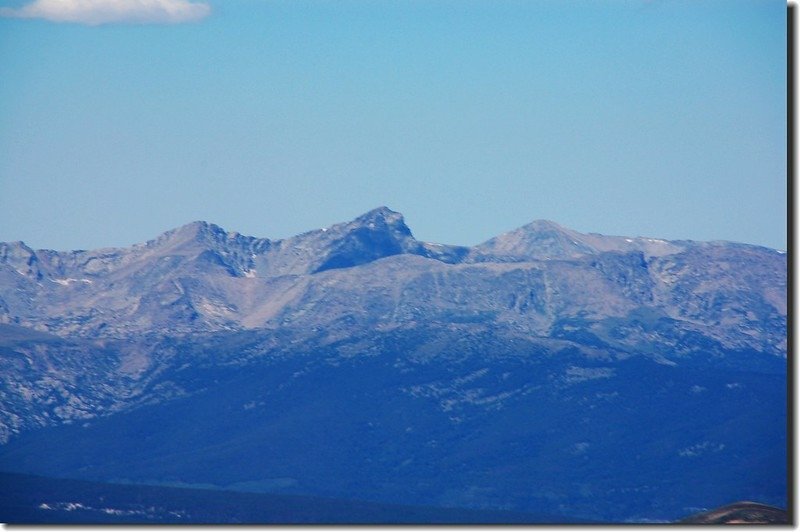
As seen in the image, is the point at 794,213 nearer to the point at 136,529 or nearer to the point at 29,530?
A: the point at 136,529

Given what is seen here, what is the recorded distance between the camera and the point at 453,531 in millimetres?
147625

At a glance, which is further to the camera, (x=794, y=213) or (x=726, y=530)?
(x=726, y=530)

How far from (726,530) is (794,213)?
36591mm

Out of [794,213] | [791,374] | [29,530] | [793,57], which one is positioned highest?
[793,57]

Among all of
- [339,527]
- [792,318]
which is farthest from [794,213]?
[339,527]

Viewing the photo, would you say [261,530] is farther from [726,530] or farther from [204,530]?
[726,530]

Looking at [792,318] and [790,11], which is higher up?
[790,11]

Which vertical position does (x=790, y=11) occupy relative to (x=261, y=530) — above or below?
above

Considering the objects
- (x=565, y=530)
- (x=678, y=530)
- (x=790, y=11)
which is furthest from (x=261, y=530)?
(x=790, y=11)

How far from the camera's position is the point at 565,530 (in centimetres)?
14725

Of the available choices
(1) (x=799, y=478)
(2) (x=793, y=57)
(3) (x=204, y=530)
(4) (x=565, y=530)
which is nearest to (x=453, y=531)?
(4) (x=565, y=530)

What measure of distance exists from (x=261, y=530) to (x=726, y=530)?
159ft

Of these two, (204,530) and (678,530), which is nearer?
(204,530)

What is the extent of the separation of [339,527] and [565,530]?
20345 millimetres
